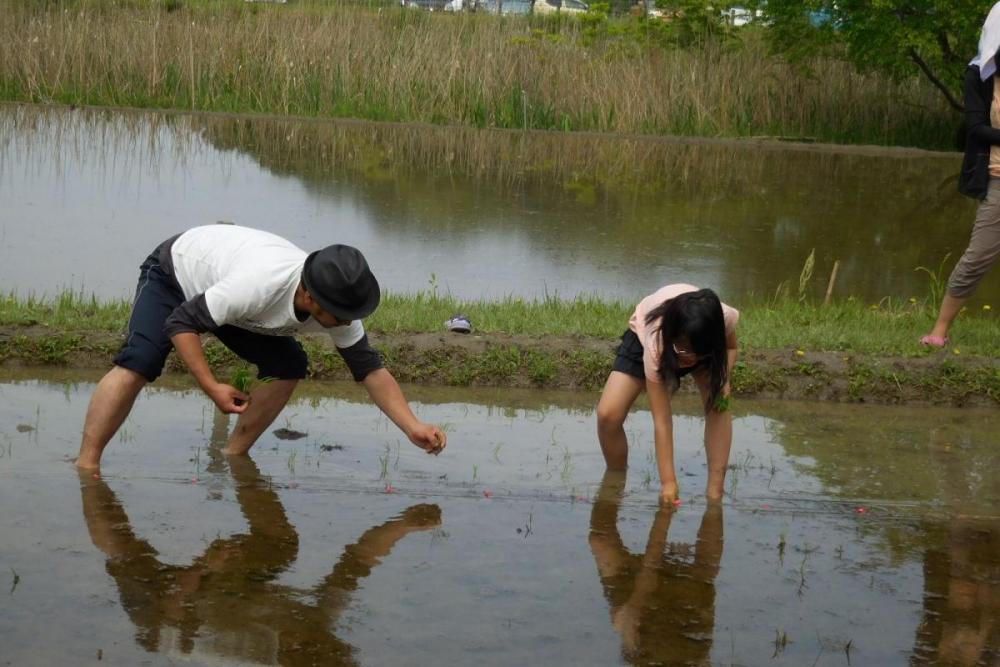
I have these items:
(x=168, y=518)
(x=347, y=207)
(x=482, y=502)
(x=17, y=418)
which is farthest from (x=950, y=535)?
(x=347, y=207)

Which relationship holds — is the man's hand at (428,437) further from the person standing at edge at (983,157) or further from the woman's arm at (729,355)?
the person standing at edge at (983,157)

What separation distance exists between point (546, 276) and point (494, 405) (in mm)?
3507

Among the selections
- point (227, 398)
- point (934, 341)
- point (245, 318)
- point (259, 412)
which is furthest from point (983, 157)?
point (227, 398)

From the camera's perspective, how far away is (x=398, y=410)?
5.54 m

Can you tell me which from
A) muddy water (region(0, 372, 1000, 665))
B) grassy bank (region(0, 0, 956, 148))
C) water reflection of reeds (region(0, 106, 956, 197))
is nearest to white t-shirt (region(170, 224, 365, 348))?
muddy water (region(0, 372, 1000, 665))

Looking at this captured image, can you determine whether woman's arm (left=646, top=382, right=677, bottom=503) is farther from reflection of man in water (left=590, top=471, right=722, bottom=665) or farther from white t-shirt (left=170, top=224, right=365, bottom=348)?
white t-shirt (left=170, top=224, right=365, bottom=348)

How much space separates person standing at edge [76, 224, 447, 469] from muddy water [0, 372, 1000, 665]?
0.36 meters

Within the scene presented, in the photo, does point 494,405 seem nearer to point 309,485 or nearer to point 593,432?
point 593,432

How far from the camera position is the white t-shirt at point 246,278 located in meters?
4.98

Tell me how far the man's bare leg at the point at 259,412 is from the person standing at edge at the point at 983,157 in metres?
4.26

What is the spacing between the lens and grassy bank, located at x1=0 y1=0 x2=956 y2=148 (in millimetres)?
20688

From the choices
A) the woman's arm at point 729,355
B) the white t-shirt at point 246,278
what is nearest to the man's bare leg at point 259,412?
the white t-shirt at point 246,278

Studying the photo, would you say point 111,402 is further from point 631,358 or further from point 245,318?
point 631,358

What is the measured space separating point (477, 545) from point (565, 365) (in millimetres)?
2762
